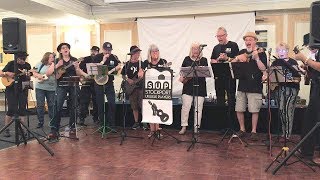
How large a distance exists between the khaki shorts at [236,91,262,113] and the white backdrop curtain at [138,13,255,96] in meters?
2.79

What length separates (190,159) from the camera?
448cm

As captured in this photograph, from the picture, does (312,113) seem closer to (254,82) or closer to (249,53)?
(249,53)

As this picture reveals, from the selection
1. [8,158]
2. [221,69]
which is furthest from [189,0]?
[8,158]

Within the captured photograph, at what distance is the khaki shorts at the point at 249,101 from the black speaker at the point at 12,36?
3.55 metres

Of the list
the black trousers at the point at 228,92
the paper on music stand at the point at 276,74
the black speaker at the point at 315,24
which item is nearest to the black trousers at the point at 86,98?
the black trousers at the point at 228,92

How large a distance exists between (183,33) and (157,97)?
A: 151 inches

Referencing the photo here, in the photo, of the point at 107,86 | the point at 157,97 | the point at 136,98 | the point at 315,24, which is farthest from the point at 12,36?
the point at 315,24

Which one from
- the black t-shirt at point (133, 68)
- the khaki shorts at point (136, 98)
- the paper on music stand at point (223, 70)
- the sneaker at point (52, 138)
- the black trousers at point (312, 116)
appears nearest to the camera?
the black trousers at point (312, 116)

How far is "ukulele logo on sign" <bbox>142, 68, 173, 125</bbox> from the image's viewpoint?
17.1 ft

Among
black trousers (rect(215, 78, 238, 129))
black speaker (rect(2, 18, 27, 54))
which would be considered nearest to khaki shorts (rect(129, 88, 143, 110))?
black trousers (rect(215, 78, 238, 129))

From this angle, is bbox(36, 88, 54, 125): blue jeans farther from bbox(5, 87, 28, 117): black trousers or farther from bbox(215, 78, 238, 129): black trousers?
bbox(215, 78, 238, 129): black trousers

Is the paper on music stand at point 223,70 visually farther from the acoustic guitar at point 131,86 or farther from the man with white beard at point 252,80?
the acoustic guitar at point 131,86

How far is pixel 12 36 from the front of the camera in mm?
5055

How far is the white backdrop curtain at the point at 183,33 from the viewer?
827cm
